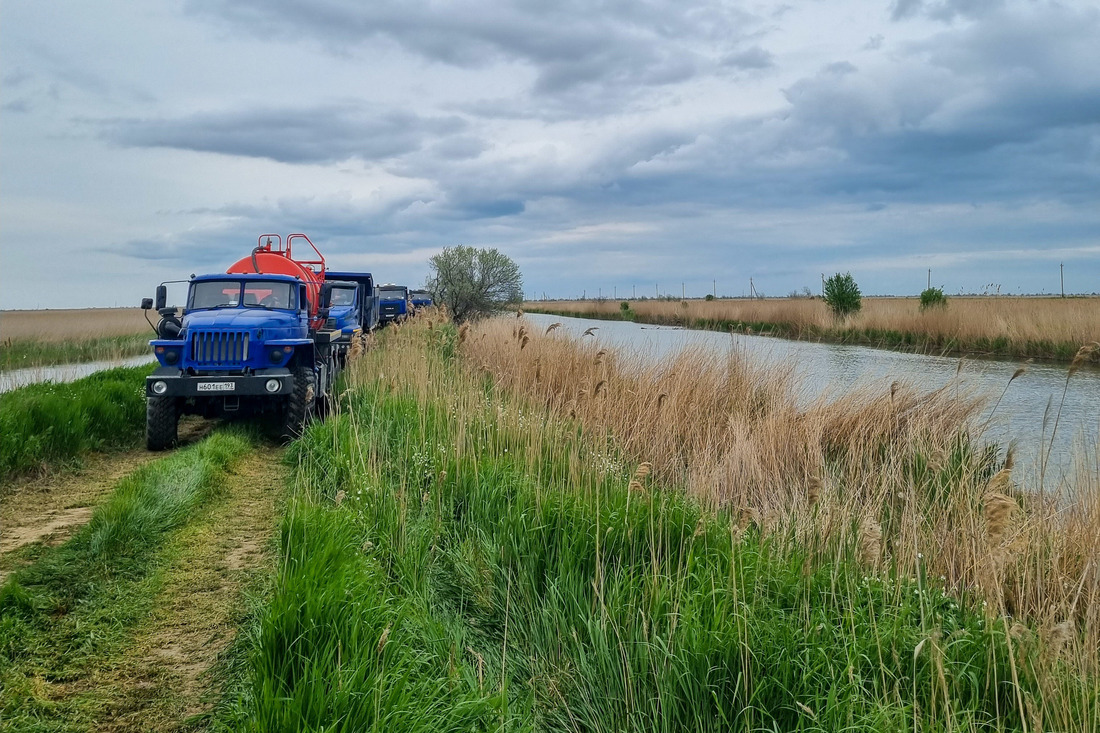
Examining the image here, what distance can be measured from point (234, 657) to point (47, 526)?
3.19 meters

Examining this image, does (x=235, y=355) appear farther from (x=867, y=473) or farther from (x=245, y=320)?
(x=867, y=473)

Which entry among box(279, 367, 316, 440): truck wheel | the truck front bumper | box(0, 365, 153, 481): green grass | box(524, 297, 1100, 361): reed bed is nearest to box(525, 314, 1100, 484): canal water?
box(524, 297, 1100, 361): reed bed

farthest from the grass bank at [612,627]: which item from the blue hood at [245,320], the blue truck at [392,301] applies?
the blue truck at [392,301]

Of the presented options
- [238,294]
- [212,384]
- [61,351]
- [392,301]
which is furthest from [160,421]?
[392,301]

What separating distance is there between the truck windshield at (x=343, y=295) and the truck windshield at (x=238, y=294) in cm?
743

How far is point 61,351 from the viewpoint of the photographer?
2312 cm

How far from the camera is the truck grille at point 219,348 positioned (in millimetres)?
9594

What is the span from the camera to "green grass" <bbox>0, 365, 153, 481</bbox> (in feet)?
24.6

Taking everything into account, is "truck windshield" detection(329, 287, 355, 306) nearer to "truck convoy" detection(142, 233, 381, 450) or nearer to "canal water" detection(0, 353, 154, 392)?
"canal water" detection(0, 353, 154, 392)

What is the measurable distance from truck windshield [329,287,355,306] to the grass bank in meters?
13.5

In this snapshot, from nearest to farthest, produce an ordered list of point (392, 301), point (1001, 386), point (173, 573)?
point (173, 573) → point (1001, 386) → point (392, 301)

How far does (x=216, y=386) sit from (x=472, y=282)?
19.8 m

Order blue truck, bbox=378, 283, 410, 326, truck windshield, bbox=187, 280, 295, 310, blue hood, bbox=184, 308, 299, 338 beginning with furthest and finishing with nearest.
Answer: blue truck, bbox=378, 283, 410, 326, truck windshield, bbox=187, 280, 295, 310, blue hood, bbox=184, 308, 299, 338

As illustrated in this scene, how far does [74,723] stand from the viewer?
3.15 m
